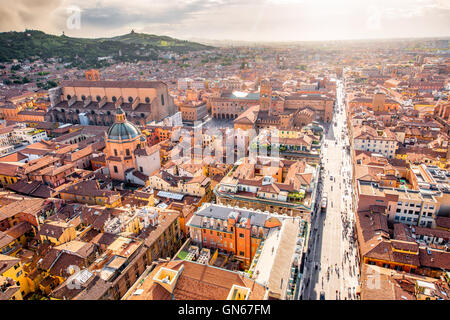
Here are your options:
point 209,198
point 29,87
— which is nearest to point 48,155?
point 209,198

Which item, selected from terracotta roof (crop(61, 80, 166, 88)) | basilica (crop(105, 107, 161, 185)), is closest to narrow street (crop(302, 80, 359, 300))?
basilica (crop(105, 107, 161, 185))

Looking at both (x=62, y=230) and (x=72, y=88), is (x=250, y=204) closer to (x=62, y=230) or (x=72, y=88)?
(x=62, y=230)

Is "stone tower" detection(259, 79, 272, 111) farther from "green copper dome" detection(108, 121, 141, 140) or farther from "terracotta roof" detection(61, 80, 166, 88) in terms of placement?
"green copper dome" detection(108, 121, 141, 140)

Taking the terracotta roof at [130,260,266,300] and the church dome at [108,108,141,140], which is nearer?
the terracotta roof at [130,260,266,300]

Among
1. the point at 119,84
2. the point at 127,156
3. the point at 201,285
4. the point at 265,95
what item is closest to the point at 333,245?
the point at 201,285

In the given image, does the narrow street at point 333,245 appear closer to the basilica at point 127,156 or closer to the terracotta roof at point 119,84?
the basilica at point 127,156

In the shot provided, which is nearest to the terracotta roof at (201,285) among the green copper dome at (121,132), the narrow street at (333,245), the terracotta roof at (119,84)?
the narrow street at (333,245)

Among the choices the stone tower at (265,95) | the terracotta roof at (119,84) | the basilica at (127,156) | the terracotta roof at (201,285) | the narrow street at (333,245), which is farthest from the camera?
the stone tower at (265,95)

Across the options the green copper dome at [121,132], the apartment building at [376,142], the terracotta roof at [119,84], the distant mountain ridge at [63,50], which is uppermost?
the distant mountain ridge at [63,50]

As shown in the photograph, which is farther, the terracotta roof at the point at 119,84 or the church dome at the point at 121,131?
the terracotta roof at the point at 119,84
